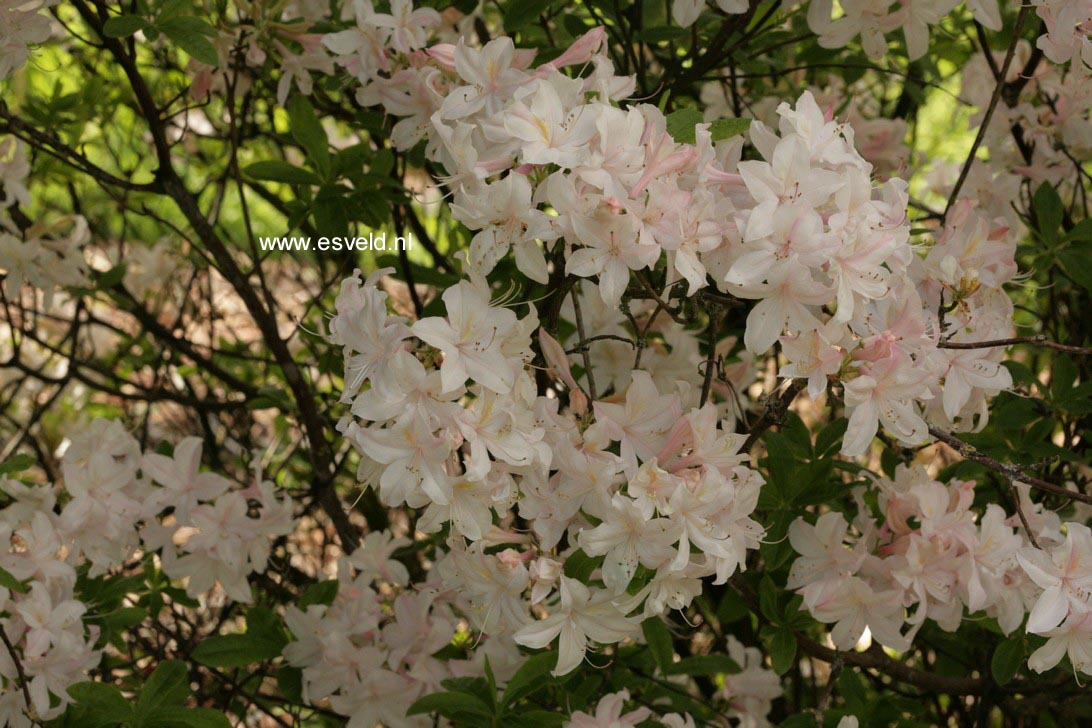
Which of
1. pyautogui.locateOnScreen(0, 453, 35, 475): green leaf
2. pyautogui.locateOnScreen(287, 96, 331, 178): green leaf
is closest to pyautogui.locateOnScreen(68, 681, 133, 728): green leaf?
pyautogui.locateOnScreen(0, 453, 35, 475): green leaf

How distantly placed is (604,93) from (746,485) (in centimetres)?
43

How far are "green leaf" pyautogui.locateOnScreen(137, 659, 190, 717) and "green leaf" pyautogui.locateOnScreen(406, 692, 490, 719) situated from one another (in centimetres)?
34

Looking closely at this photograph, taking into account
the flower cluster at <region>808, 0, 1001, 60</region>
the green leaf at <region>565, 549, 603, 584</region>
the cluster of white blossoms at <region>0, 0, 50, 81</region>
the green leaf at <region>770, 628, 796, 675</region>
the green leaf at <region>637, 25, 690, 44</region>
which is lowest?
the green leaf at <region>770, 628, 796, 675</region>

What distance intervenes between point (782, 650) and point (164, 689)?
817mm

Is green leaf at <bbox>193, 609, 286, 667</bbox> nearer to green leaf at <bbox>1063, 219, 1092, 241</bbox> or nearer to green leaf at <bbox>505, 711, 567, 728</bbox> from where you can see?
green leaf at <bbox>505, 711, 567, 728</bbox>

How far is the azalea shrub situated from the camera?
43.9 inches

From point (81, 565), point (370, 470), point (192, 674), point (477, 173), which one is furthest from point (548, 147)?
point (192, 674)

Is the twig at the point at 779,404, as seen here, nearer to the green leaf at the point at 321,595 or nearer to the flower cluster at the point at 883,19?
the flower cluster at the point at 883,19

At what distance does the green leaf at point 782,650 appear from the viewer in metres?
1.50

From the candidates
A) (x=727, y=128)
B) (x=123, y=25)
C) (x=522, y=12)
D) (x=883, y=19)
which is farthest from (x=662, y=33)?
(x=123, y=25)

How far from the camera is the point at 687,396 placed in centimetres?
138

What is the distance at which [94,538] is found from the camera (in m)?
1.69

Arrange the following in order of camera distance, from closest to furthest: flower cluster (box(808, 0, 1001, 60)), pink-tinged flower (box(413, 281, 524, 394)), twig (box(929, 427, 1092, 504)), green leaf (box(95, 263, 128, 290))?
pink-tinged flower (box(413, 281, 524, 394)) → twig (box(929, 427, 1092, 504)) → flower cluster (box(808, 0, 1001, 60)) → green leaf (box(95, 263, 128, 290))

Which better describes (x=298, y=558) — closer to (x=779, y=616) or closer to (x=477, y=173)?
(x=779, y=616)
